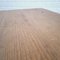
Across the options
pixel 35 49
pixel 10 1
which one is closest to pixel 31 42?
pixel 35 49

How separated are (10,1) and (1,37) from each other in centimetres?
140

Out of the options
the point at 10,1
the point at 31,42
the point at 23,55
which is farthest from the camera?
the point at 10,1

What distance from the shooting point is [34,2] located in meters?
1.95

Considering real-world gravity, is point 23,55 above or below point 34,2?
above

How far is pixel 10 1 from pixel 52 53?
5.24 feet

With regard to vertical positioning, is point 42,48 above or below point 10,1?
above

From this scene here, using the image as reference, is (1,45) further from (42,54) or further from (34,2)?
(34,2)

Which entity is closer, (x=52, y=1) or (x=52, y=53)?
(x=52, y=53)

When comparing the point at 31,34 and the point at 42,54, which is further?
the point at 31,34

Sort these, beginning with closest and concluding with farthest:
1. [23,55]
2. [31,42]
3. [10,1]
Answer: [23,55]
[31,42]
[10,1]

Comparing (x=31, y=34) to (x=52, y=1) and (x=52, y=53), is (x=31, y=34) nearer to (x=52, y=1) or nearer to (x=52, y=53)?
(x=52, y=53)

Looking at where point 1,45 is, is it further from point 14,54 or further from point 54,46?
point 54,46

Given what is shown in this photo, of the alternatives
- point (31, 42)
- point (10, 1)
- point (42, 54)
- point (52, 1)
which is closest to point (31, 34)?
point (31, 42)

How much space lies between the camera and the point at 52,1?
199cm
